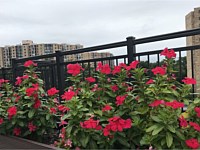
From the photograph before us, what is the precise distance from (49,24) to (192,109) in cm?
809

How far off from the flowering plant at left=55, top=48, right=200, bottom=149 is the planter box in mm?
333

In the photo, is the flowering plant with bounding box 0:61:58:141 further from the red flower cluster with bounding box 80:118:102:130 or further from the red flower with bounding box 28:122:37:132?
the red flower cluster with bounding box 80:118:102:130

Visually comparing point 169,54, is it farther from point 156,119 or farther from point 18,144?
point 18,144

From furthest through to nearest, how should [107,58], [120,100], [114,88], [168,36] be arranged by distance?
[107,58] < [168,36] < [114,88] < [120,100]

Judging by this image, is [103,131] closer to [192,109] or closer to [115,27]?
[192,109]

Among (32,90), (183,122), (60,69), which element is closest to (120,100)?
(183,122)

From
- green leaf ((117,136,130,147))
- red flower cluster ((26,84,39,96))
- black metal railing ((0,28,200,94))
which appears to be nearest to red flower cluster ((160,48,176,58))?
black metal railing ((0,28,200,94))

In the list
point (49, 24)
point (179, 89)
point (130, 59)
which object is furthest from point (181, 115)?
point (49, 24)

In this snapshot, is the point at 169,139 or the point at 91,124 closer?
the point at 169,139

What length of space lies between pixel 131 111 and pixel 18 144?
1387mm

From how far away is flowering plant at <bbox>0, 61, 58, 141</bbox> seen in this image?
3004 millimetres

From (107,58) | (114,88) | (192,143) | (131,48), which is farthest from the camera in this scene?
(107,58)

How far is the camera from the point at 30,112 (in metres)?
2.99

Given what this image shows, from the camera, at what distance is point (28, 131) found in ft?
10.1
